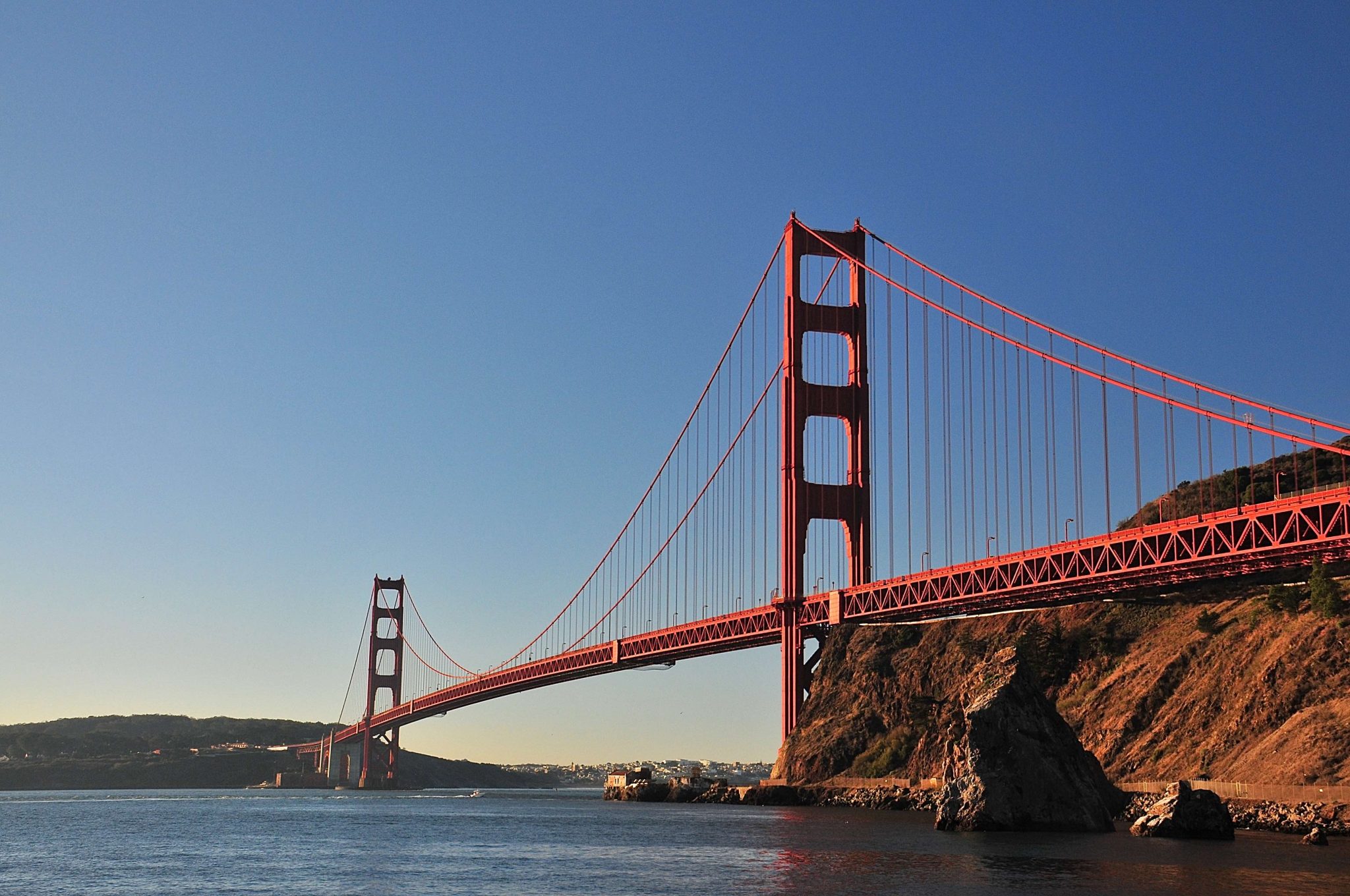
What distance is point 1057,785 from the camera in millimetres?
48000

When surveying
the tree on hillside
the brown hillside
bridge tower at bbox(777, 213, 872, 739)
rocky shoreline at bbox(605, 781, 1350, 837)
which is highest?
bridge tower at bbox(777, 213, 872, 739)

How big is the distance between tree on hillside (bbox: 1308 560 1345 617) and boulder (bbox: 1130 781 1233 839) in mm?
16783

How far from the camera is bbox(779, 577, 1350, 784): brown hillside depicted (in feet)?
180

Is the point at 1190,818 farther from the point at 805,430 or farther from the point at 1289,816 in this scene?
the point at 805,430

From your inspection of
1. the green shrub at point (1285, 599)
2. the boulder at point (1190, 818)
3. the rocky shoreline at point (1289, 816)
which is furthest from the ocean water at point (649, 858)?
the green shrub at point (1285, 599)

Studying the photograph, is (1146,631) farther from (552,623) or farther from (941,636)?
(552,623)

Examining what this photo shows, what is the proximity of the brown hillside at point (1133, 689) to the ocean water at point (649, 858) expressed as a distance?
820 cm

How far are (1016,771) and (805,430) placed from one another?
140 feet

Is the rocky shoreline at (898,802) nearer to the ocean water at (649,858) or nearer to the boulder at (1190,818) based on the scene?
the ocean water at (649,858)

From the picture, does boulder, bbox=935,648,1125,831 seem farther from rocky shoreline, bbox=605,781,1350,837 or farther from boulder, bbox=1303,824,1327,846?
boulder, bbox=1303,824,1327,846

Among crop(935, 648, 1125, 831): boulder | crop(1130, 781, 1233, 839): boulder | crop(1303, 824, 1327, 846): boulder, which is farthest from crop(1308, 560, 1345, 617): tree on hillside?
crop(1303, 824, 1327, 846): boulder

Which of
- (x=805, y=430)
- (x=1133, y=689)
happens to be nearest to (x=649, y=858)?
(x=1133, y=689)

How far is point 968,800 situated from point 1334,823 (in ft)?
37.7

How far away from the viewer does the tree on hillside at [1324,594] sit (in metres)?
57.2
